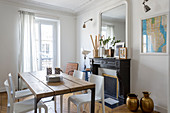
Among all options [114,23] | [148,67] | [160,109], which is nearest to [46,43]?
[114,23]

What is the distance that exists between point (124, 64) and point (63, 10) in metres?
3.23

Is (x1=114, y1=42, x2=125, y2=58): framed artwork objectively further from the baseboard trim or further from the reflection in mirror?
the baseboard trim

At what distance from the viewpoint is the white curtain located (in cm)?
384

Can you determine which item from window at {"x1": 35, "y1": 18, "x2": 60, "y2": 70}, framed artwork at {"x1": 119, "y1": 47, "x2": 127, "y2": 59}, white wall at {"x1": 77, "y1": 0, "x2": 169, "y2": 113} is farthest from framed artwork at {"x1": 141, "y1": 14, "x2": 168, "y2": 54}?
window at {"x1": 35, "y1": 18, "x2": 60, "y2": 70}

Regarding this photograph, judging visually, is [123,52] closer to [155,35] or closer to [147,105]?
[155,35]

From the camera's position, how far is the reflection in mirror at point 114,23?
2934mm

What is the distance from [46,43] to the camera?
4621mm

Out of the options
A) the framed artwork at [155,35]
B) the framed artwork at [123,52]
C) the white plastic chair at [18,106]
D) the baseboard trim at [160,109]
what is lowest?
the baseboard trim at [160,109]

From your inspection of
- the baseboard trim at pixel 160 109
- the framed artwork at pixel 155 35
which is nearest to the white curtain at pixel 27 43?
the framed artwork at pixel 155 35

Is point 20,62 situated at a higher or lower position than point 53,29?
lower

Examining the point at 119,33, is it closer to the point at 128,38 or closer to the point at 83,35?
the point at 128,38

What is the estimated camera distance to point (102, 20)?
11.8 feet

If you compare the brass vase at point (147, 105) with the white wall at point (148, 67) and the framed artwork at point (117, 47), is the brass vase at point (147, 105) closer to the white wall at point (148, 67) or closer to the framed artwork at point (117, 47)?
the white wall at point (148, 67)

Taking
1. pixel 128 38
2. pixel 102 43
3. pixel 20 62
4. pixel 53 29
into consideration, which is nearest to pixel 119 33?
pixel 128 38
